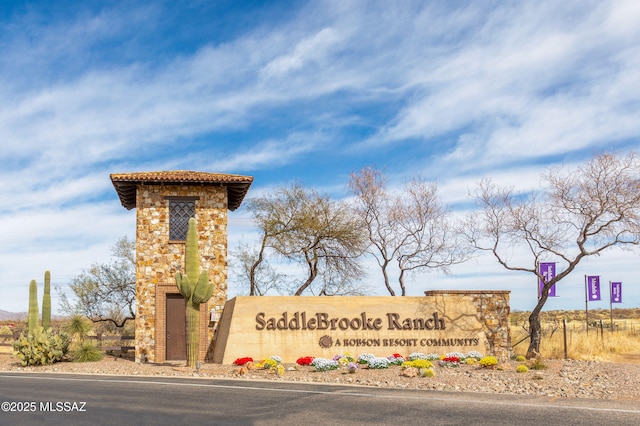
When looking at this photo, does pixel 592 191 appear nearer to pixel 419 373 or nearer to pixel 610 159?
pixel 610 159

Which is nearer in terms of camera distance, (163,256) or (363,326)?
(363,326)

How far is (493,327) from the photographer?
25953mm

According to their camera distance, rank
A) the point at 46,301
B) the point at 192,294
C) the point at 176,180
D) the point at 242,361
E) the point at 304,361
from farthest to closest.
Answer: the point at 46,301 < the point at 176,180 < the point at 242,361 < the point at 304,361 < the point at 192,294

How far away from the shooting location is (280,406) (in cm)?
1303

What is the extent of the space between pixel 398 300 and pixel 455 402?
12062 millimetres

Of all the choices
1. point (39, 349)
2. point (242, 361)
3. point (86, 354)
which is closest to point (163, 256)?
point (86, 354)

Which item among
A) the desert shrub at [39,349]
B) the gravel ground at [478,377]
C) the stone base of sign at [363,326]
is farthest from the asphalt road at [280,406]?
the desert shrub at [39,349]

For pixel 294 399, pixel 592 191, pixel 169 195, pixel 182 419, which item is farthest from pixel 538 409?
pixel 169 195

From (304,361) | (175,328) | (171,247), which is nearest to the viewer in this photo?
(304,361)

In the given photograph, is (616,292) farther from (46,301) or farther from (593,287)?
(46,301)

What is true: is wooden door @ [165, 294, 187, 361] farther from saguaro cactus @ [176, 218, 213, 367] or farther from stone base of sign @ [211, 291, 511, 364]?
saguaro cactus @ [176, 218, 213, 367]

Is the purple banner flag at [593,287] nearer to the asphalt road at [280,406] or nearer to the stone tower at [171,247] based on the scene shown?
the stone tower at [171,247]

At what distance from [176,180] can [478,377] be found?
15100 mm

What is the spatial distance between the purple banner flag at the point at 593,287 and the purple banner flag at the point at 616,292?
3424 millimetres
